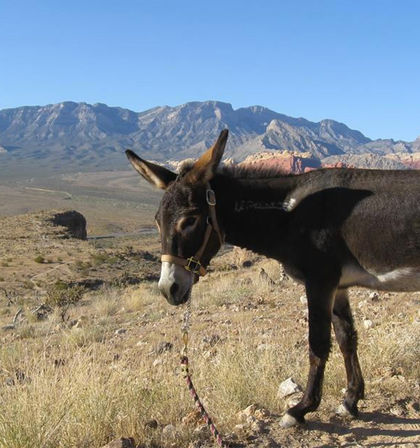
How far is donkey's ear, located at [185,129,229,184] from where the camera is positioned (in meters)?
4.11

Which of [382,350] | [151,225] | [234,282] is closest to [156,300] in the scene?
[234,282]

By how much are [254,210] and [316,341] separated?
127 centimetres

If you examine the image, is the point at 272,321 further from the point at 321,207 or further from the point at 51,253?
the point at 51,253

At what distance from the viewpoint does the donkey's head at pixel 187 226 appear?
13.6 feet

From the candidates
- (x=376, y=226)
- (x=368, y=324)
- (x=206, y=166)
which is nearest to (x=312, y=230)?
(x=376, y=226)

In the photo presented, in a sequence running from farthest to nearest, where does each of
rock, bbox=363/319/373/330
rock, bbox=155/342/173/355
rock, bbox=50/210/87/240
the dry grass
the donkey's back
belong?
rock, bbox=50/210/87/240 < rock, bbox=155/342/173/355 < rock, bbox=363/319/373/330 < the donkey's back < the dry grass

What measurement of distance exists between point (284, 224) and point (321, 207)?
0.36 m

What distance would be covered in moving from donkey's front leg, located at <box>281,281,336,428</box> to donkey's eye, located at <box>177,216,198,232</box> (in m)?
1.10

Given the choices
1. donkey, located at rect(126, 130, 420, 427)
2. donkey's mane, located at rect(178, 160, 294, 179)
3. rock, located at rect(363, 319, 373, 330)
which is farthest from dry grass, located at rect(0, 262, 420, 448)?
donkey's mane, located at rect(178, 160, 294, 179)

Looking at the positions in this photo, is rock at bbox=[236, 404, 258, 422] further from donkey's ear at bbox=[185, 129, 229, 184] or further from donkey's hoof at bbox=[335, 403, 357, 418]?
donkey's ear at bbox=[185, 129, 229, 184]

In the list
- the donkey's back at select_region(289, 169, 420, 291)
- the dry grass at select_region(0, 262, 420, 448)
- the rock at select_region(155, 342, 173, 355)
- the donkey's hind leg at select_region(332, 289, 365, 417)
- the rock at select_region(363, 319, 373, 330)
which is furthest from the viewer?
the rock at select_region(155, 342, 173, 355)

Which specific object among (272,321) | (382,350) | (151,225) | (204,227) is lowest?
(151,225)

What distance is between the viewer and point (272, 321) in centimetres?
902

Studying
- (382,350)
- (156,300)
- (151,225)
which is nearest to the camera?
(382,350)
